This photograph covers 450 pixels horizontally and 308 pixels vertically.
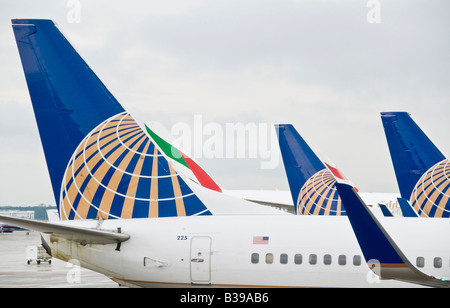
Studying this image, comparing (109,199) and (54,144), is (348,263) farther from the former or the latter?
(54,144)

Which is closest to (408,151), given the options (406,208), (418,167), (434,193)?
(418,167)

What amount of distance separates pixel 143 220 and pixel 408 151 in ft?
39.6

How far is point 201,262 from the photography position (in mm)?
11477

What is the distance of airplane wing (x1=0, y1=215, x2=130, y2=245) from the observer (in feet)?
32.5

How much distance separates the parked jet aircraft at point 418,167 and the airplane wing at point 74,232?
12.0 metres

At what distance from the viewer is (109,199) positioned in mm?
12469

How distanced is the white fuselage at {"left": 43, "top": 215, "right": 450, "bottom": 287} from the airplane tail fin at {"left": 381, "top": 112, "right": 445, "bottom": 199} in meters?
8.83

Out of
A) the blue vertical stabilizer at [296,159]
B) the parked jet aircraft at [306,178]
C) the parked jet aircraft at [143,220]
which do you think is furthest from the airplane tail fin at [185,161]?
the blue vertical stabilizer at [296,159]

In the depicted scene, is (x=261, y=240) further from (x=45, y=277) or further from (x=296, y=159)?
(x=45, y=277)

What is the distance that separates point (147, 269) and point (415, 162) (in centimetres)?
1238

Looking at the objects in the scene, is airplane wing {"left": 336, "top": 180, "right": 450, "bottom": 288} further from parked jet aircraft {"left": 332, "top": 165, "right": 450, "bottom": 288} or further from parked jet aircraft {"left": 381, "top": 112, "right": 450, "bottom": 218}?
parked jet aircraft {"left": 381, "top": 112, "right": 450, "bottom": 218}

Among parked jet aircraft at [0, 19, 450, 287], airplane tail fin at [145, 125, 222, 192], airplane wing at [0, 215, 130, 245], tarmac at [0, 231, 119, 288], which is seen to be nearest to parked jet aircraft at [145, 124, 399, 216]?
airplane tail fin at [145, 125, 222, 192]
